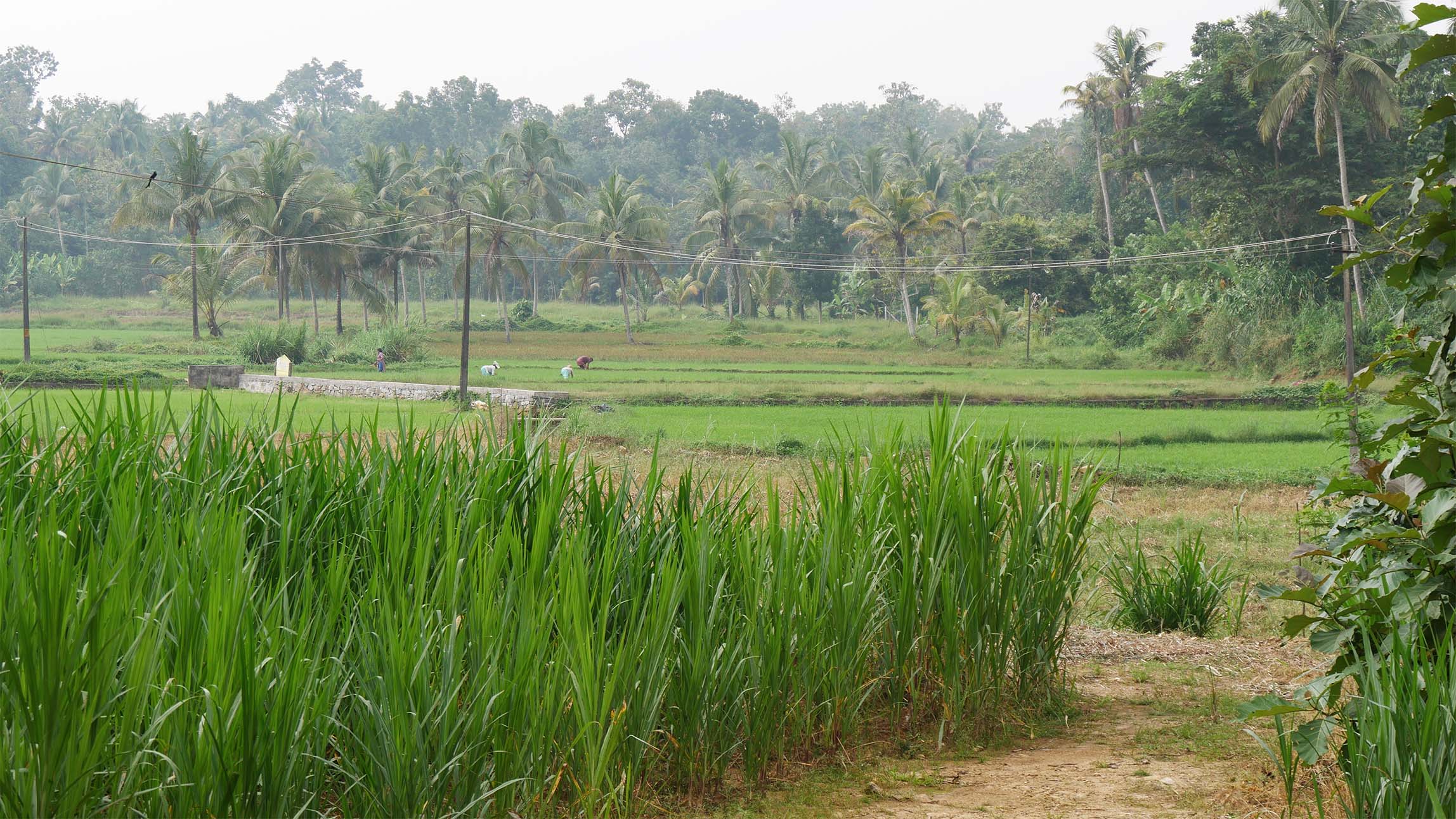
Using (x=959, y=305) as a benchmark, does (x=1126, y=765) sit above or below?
below

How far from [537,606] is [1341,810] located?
221cm

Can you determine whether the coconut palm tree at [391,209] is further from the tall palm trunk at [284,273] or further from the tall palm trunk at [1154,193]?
the tall palm trunk at [1154,193]

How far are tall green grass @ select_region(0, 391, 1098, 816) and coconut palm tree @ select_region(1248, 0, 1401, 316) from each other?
88.9 feet

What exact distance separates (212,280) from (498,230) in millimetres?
10798

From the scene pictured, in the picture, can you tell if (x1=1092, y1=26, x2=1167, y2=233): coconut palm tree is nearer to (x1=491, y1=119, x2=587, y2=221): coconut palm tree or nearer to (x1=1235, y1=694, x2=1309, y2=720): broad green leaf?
(x1=491, y1=119, x2=587, y2=221): coconut palm tree

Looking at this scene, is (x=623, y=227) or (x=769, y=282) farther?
(x=769, y=282)

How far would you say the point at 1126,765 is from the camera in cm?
361

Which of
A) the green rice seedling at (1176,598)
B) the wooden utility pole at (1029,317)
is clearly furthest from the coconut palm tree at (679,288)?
the green rice seedling at (1176,598)

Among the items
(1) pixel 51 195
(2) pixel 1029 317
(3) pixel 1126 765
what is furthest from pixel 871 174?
(3) pixel 1126 765

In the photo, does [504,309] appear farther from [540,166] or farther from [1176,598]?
[1176,598]

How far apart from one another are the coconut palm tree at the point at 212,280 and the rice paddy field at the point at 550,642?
38123mm

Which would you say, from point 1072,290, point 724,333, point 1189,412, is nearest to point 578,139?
point 724,333

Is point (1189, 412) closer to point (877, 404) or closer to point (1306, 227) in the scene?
point (877, 404)

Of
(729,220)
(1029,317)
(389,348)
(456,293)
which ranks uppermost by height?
(729,220)
